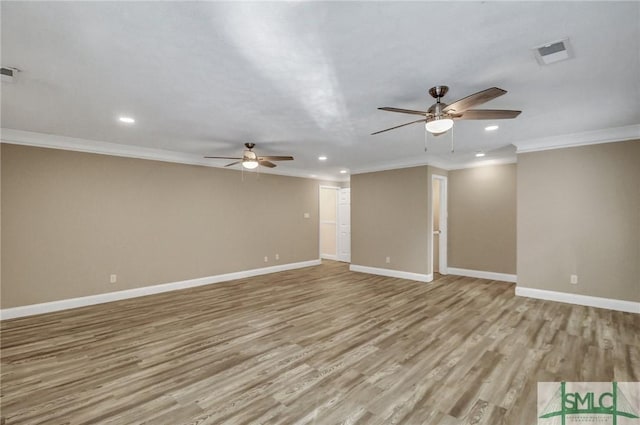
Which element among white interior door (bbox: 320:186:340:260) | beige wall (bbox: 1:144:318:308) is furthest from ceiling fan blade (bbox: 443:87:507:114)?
white interior door (bbox: 320:186:340:260)

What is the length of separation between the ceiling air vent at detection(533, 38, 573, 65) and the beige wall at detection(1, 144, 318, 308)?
5.56 metres

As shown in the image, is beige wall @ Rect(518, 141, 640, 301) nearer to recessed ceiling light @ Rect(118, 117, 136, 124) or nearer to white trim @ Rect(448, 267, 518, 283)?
white trim @ Rect(448, 267, 518, 283)

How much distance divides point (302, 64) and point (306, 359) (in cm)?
266

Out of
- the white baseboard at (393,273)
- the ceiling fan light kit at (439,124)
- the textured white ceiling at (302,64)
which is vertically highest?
the textured white ceiling at (302,64)

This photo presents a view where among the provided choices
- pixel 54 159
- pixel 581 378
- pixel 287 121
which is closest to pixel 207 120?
pixel 287 121

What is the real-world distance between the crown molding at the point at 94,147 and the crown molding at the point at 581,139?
581 cm

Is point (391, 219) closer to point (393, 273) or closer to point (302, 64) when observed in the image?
point (393, 273)

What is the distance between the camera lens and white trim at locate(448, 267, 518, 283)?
5996 mm

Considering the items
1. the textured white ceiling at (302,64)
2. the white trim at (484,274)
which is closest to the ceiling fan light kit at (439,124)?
the textured white ceiling at (302,64)

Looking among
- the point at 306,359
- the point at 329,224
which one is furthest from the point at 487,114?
the point at 329,224

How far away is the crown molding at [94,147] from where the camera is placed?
13.1 feet

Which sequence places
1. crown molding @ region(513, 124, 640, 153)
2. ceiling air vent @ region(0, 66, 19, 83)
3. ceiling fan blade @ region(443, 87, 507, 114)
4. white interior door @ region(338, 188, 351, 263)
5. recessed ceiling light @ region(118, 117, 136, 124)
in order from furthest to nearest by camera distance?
white interior door @ region(338, 188, 351, 263) < crown molding @ region(513, 124, 640, 153) < recessed ceiling light @ region(118, 117, 136, 124) < ceiling air vent @ region(0, 66, 19, 83) < ceiling fan blade @ region(443, 87, 507, 114)

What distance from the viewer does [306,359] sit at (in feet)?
9.16

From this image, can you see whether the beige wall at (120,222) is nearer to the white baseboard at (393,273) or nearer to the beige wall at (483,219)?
the white baseboard at (393,273)
